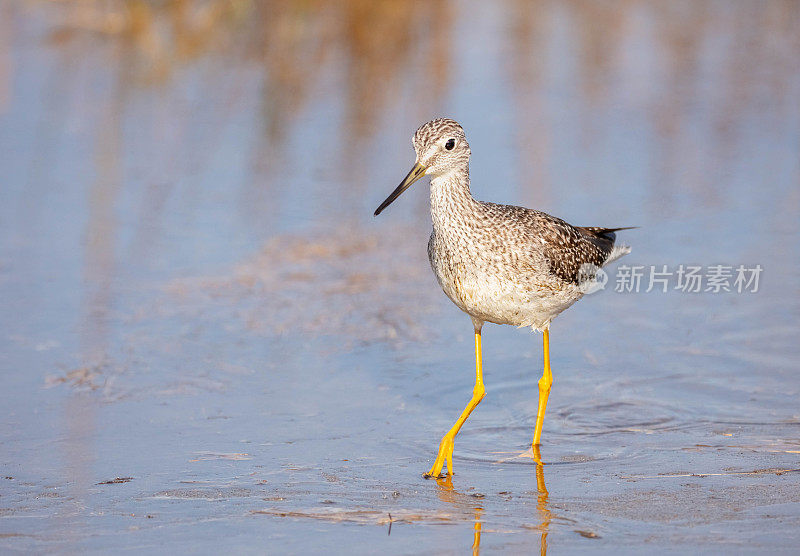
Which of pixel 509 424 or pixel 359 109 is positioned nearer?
pixel 509 424

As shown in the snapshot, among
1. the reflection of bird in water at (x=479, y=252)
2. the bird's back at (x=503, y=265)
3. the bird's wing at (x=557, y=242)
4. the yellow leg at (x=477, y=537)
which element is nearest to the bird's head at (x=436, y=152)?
the reflection of bird in water at (x=479, y=252)

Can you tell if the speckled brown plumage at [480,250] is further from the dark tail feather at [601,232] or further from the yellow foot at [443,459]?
the dark tail feather at [601,232]

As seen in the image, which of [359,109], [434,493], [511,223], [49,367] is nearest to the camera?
[434,493]

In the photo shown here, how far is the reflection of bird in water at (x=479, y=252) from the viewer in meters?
7.08

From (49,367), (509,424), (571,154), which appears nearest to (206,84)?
(571,154)

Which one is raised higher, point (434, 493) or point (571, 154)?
point (571, 154)

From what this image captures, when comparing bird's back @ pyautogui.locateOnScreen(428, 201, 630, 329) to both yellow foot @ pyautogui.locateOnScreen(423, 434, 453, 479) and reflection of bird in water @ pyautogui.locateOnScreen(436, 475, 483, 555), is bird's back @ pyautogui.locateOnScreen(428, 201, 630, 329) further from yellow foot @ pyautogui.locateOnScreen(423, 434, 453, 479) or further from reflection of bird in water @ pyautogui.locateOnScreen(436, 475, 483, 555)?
reflection of bird in water @ pyautogui.locateOnScreen(436, 475, 483, 555)

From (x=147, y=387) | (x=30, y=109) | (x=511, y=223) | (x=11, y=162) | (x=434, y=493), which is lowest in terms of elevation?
(x=434, y=493)

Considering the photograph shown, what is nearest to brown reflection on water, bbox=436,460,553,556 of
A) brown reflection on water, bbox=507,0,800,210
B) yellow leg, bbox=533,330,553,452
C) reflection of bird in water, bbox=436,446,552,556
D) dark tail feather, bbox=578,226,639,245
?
reflection of bird in water, bbox=436,446,552,556

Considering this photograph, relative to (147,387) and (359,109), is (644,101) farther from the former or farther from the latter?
(147,387)

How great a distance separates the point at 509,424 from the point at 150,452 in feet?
7.41

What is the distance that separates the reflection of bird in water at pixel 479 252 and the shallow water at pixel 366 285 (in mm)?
764

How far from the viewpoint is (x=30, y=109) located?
43.5 ft

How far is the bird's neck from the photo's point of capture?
23.5 feet
